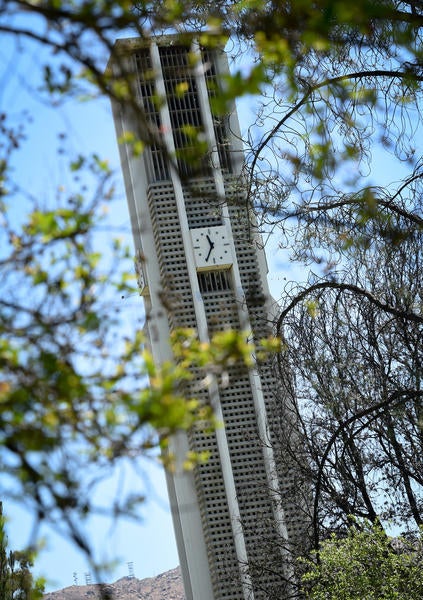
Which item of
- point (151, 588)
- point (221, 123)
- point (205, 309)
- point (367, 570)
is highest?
point (205, 309)

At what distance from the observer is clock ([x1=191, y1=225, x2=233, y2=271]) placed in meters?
39.7

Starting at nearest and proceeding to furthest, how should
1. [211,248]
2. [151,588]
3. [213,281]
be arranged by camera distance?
[211,248] < [213,281] < [151,588]

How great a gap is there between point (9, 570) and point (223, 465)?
955 inches

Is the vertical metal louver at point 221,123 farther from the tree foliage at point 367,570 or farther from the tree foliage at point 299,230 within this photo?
the tree foliage at point 367,570

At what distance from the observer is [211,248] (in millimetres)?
40031

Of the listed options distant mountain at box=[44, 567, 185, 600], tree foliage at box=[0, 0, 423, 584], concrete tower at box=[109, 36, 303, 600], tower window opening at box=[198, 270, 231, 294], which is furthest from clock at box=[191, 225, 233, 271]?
distant mountain at box=[44, 567, 185, 600]

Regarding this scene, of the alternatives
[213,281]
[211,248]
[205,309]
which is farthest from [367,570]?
[213,281]

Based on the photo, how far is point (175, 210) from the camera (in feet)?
132

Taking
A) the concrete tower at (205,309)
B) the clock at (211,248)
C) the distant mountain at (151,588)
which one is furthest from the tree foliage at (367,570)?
the distant mountain at (151,588)

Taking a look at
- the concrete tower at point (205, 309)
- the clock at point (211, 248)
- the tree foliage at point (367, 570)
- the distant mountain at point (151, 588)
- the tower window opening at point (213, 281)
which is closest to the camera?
the tree foliage at point (367, 570)

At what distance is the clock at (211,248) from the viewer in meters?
39.7

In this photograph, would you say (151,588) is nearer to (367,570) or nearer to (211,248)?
(211,248)

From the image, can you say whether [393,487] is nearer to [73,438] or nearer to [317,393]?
[317,393]

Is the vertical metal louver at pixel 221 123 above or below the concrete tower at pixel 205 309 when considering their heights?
below
